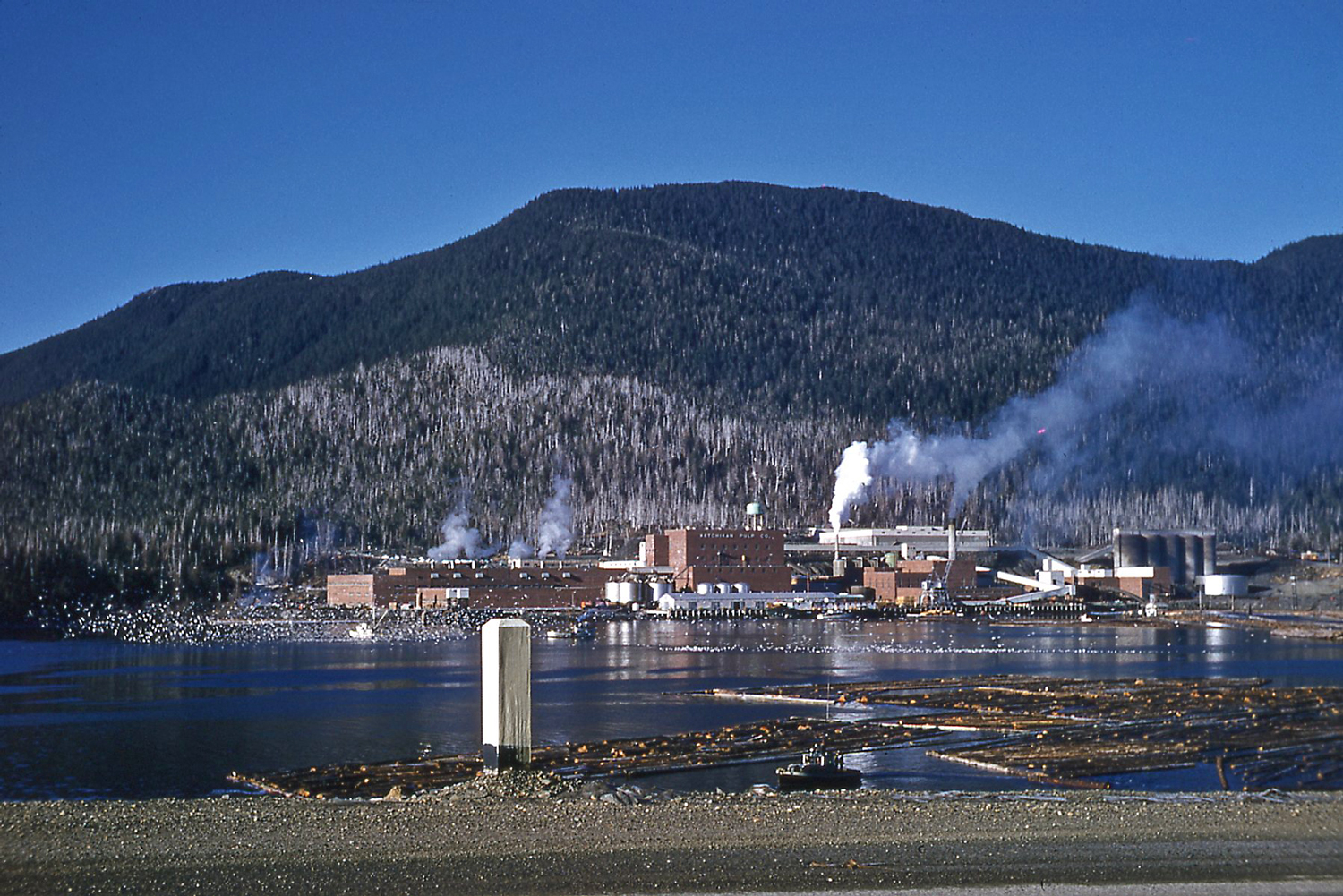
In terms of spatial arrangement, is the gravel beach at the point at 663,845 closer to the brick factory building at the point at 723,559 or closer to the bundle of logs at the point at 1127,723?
Answer: the bundle of logs at the point at 1127,723

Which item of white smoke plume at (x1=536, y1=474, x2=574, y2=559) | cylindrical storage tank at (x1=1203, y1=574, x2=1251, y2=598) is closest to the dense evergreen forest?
white smoke plume at (x1=536, y1=474, x2=574, y2=559)

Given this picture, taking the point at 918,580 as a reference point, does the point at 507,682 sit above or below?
above

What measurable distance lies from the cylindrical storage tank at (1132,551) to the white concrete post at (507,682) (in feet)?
378

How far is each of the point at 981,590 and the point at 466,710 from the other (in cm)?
8042

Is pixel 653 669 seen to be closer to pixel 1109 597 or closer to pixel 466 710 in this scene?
pixel 466 710

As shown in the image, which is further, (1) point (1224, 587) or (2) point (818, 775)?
(1) point (1224, 587)

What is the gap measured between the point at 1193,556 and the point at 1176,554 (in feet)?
5.93

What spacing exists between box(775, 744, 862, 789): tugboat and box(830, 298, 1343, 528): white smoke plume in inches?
4755

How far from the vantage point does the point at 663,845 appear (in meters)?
9.98

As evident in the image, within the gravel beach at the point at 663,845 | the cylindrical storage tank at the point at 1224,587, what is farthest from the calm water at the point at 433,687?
the cylindrical storage tank at the point at 1224,587

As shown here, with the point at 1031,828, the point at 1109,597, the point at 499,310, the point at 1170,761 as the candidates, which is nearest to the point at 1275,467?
the point at 1109,597

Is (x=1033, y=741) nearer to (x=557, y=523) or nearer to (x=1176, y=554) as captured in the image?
(x=1176, y=554)

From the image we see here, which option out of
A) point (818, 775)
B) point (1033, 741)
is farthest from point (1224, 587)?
point (818, 775)

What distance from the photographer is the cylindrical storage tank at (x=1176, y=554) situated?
119500mm
